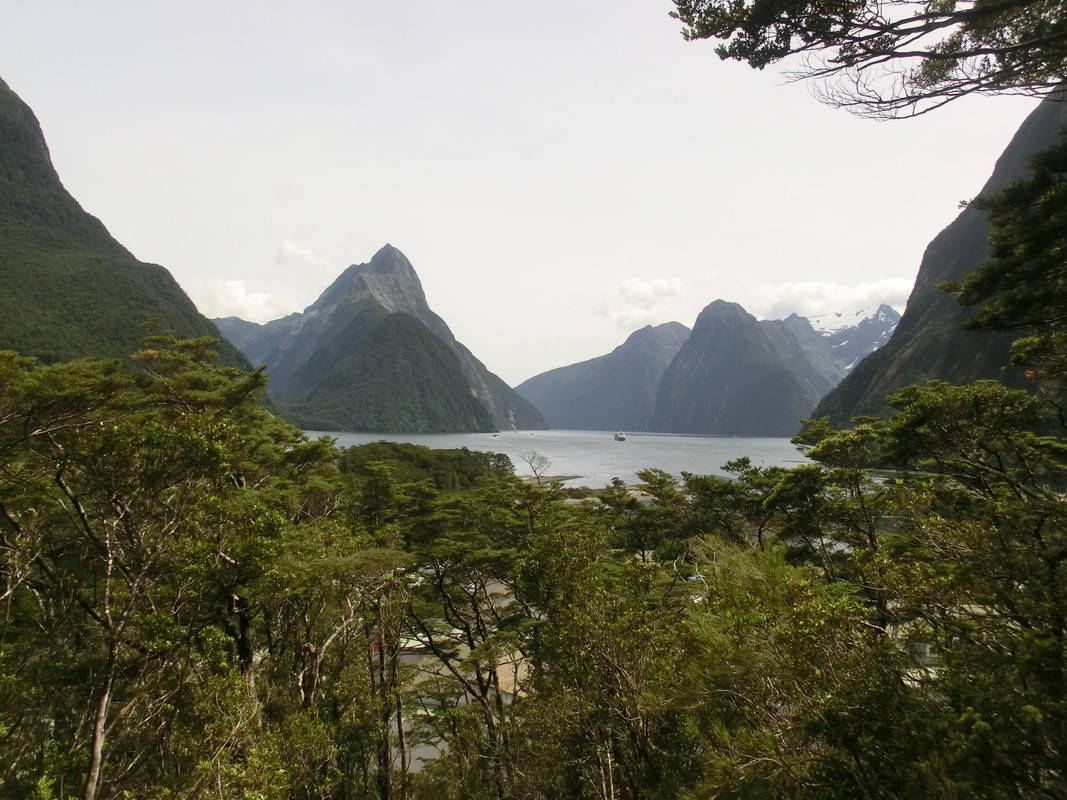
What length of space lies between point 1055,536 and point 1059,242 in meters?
4.10

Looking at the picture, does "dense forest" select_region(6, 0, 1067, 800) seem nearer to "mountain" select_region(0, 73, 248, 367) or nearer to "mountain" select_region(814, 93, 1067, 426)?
"mountain" select_region(0, 73, 248, 367)

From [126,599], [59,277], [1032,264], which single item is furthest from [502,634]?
[59,277]

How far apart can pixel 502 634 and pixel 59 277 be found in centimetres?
7256

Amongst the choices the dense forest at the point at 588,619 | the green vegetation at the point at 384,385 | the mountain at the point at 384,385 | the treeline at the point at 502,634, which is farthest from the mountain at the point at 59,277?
the mountain at the point at 384,385

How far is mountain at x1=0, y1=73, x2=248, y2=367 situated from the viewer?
155ft

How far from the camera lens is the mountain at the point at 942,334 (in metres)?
59.9

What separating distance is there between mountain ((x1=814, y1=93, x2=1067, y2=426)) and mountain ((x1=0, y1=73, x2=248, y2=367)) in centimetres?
7961

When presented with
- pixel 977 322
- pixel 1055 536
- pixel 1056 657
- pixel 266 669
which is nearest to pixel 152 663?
pixel 266 669

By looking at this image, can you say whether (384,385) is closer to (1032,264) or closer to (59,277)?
(59,277)

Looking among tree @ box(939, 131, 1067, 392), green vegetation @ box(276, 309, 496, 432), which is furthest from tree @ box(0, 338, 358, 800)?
green vegetation @ box(276, 309, 496, 432)

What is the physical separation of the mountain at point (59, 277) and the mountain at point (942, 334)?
7961 cm

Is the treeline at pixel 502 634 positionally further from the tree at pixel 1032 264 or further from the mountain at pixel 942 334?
the mountain at pixel 942 334

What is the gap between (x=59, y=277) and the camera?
5697 centimetres

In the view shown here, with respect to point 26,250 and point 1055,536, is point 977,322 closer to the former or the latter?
point 1055,536
